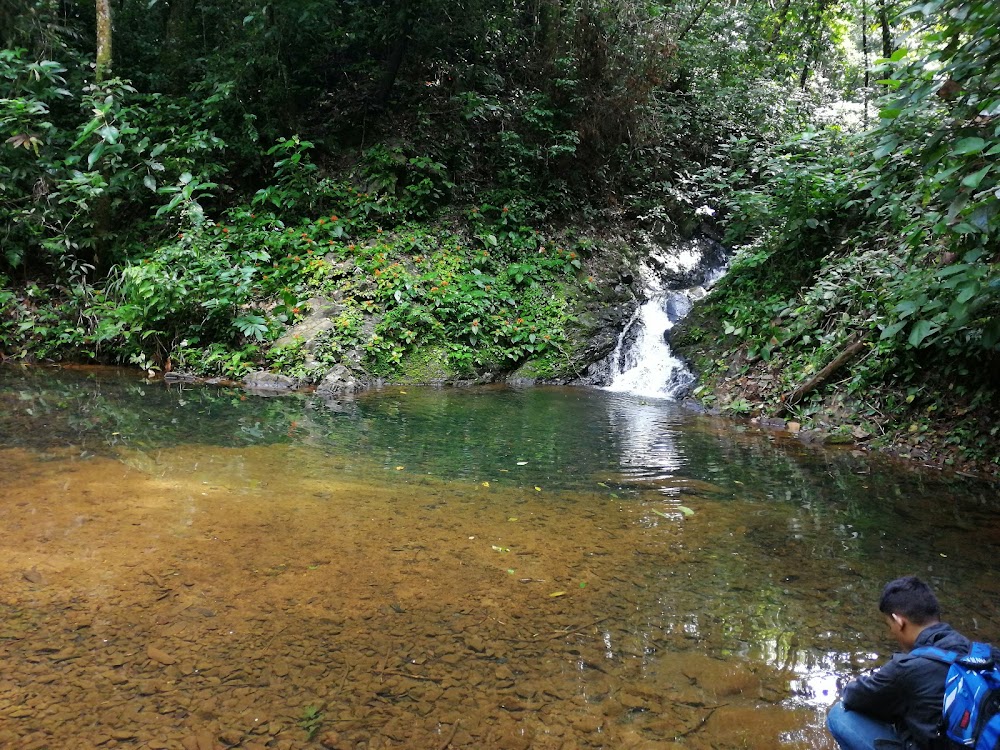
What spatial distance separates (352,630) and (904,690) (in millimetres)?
2095

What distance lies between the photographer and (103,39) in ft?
33.2

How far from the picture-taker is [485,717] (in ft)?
7.27

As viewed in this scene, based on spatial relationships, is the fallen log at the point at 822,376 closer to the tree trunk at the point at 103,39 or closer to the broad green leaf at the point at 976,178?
the broad green leaf at the point at 976,178

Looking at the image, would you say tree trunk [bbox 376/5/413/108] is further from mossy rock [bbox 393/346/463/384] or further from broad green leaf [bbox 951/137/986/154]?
broad green leaf [bbox 951/137/986/154]

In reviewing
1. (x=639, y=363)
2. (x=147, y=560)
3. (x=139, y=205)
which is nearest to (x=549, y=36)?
(x=639, y=363)

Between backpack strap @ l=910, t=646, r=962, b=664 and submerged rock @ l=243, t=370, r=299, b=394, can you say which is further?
submerged rock @ l=243, t=370, r=299, b=394

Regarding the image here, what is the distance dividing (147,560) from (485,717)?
2068mm

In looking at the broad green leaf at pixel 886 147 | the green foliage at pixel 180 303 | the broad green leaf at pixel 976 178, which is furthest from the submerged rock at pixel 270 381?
the broad green leaf at pixel 976 178

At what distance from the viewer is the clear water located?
2.21 meters

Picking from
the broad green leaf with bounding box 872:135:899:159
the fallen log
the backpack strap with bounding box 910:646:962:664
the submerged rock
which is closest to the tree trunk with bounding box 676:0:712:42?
the fallen log

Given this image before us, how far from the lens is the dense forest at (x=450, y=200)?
8328mm

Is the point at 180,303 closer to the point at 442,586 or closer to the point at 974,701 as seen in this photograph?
the point at 442,586

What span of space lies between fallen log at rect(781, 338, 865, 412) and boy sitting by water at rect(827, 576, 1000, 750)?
20.9 feet

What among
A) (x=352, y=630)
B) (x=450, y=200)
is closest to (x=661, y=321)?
(x=450, y=200)
